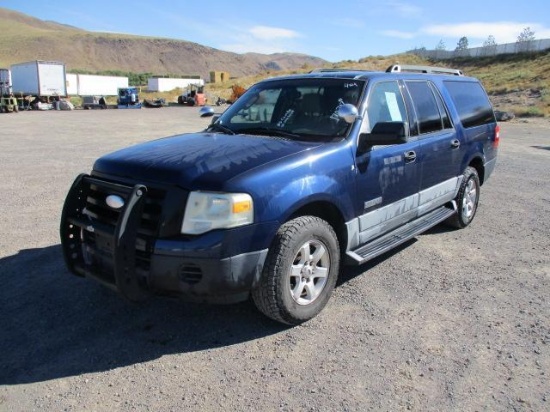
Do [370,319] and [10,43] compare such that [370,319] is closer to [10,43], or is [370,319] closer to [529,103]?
[529,103]

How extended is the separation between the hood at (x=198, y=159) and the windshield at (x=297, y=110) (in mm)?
283

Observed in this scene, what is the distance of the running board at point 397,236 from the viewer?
4.14m

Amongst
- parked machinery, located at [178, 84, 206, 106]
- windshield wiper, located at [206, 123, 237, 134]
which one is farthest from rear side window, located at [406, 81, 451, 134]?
parked machinery, located at [178, 84, 206, 106]

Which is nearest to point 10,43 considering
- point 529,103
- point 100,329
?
point 529,103

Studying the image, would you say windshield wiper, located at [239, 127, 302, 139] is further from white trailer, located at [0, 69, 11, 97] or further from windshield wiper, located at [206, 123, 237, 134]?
white trailer, located at [0, 69, 11, 97]

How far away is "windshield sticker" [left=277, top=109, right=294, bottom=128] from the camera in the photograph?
4.42 metres

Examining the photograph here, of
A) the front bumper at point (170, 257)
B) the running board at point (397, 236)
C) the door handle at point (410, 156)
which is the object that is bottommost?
the running board at point (397, 236)

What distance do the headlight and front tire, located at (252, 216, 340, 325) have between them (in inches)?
15.4

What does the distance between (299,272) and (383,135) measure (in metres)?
1.33

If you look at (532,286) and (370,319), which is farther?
(532,286)

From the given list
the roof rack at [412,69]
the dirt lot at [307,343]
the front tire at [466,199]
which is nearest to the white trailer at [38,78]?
the dirt lot at [307,343]

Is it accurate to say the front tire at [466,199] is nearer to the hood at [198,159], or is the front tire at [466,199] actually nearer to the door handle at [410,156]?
the door handle at [410,156]

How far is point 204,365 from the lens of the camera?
10.6ft

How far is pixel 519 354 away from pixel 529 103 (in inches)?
1390
